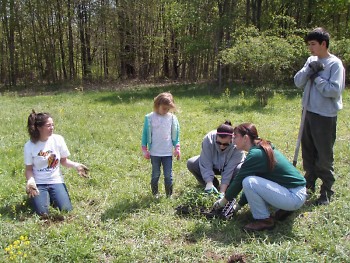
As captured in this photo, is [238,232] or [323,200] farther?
[323,200]

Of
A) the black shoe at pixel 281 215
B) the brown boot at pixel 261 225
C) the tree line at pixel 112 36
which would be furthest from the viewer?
the tree line at pixel 112 36

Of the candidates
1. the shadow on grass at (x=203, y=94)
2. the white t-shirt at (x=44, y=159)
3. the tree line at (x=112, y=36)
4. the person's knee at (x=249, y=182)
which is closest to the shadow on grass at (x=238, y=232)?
the person's knee at (x=249, y=182)

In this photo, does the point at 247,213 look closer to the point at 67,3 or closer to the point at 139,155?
the point at 139,155

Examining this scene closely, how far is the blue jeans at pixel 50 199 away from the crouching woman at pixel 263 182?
1.86 metres

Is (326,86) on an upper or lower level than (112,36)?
lower

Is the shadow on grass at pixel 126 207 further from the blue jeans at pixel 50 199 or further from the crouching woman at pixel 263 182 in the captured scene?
the crouching woman at pixel 263 182

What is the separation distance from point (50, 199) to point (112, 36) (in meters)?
17.2

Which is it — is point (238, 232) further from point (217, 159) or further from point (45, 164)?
point (45, 164)

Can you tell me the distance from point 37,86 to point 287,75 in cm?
1300

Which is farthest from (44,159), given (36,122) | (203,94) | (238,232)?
(203,94)

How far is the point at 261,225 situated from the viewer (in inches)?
145

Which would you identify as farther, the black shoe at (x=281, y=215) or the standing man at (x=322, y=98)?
the standing man at (x=322, y=98)

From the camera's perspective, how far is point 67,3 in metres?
19.8

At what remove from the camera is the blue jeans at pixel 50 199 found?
4074mm
